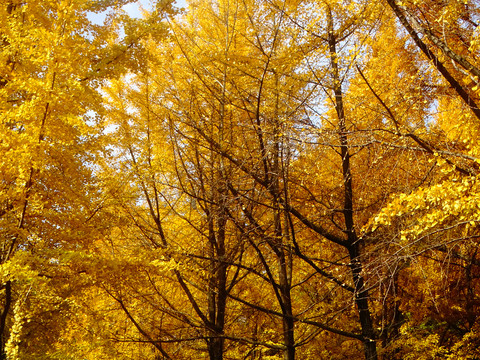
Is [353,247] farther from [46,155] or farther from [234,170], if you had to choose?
[46,155]

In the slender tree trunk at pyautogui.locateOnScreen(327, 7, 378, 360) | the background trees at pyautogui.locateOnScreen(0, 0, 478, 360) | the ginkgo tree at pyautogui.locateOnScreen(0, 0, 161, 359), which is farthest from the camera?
the slender tree trunk at pyautogui.locateOnScreen(327, 7, 378, 360)

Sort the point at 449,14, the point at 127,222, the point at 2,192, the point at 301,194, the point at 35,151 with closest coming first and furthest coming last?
1. the point at 449,14
2. the point at 35,151
3. the point at 2,192
4. the point at 301,194
5. the point at 127,222

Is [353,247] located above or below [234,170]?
below

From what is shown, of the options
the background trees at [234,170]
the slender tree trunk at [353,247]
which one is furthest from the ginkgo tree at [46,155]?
the slender tree trunk at [353,247]

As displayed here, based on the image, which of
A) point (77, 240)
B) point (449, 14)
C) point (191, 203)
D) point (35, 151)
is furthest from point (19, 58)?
point (449, 14)


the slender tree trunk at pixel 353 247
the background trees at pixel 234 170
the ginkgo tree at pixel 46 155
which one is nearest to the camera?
the background trees at pixel 234 170

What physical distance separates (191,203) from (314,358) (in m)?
4.54

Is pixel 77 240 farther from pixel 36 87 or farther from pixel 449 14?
pixel 449 14

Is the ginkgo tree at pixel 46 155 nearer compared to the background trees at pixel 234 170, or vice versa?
the background trees at pixel 234 170

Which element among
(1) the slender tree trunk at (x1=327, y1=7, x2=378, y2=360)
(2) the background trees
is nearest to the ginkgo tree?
(2) the background trees

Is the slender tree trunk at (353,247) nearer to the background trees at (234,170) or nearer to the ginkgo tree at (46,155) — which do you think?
the background trees at (234,170)

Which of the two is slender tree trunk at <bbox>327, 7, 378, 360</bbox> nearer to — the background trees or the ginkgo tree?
the background trees

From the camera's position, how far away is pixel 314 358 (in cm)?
804

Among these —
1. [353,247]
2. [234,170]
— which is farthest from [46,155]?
[353,247]
